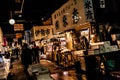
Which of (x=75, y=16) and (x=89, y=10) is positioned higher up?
(x=89, y=10)

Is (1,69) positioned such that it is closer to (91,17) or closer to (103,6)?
(91,17)

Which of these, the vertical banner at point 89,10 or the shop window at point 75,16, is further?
the shop window at point 75,16

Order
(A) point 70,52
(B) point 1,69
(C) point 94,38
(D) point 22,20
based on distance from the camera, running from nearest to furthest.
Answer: (B) point 1,69
(C) point 94,38
(A) point 70,52
(D) point 22,20

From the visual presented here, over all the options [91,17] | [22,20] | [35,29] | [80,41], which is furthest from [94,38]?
[22,20]

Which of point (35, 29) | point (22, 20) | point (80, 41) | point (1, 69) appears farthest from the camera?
point (22, 20)

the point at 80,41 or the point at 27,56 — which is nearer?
the point at 27,56

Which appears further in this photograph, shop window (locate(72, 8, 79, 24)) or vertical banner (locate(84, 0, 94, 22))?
shop window (locate(72, 8, 79, 24))

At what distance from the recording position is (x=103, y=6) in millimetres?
12656

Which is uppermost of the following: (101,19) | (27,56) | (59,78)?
(101,19)

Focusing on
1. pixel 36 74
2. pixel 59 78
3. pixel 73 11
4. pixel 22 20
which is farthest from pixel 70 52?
pixel 22 20

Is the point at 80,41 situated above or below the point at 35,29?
below

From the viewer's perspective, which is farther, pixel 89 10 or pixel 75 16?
pixel 75 16

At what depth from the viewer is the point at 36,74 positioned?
10.2 m

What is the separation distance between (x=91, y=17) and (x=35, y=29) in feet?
72.3
